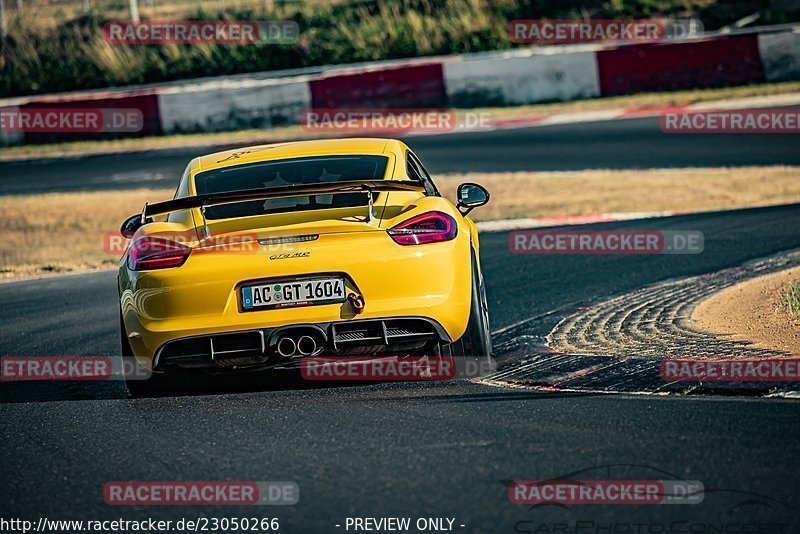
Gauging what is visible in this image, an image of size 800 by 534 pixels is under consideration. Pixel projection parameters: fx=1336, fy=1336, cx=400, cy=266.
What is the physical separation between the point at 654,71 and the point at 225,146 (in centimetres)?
763

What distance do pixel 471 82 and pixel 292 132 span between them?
3.35 meters

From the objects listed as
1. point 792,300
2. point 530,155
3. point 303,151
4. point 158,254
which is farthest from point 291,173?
point 530,155

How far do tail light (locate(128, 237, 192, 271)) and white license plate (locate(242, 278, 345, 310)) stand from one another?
38cm

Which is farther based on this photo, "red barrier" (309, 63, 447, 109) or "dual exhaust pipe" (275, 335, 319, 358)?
"red barrier" (309, 63, 447, 109)

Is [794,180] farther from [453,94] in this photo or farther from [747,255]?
[453,94]

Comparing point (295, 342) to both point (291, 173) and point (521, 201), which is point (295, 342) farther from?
point (521, 201)

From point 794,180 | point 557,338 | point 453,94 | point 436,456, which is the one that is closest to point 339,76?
point 453,94

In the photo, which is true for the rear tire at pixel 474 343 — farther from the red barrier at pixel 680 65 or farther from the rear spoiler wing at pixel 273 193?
the red barrier at pixel 680 65

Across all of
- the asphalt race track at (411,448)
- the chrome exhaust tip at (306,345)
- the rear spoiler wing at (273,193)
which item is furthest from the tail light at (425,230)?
the asphalt race track at (411,448)

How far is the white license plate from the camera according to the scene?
252 inches

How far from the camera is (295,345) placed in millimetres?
6445

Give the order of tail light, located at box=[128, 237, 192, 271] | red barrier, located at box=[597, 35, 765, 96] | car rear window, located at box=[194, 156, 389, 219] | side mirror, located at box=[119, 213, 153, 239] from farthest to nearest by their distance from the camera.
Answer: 1. red barrier, located at box=[597, 35, 765, 96]
2. side mirror, located at box=[119, 213, 153, 239]
3. car rear window, located at box=[194, 156, 389, 219]
4. tail light, located at box=[128, 237, 192, 271]

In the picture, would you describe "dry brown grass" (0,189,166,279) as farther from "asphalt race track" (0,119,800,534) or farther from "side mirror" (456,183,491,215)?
"side mirror" (456,183,491,215)

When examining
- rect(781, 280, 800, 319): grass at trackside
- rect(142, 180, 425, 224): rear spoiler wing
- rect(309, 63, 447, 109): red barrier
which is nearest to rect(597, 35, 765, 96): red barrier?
rect(309, 63, 447, 109): red barrier
